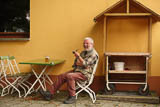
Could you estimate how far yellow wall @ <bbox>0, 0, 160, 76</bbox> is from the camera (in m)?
5.86

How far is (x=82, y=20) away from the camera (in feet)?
19.4

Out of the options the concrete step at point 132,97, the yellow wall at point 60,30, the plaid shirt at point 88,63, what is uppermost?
the yellow wall at point 60,30

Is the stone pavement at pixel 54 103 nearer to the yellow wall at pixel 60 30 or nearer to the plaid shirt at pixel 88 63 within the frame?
the plaid shirt at pixel 88 63

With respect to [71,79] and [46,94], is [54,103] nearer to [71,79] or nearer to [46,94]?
[46,94]

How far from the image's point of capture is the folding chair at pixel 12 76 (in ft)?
17.6

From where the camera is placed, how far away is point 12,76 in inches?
210

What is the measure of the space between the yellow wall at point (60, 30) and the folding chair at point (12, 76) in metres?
0.25

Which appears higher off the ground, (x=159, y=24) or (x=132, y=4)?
(x=132, y=4)

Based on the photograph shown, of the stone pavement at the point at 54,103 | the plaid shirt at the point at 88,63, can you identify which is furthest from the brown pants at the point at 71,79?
the stone pavement at the point at 54,103

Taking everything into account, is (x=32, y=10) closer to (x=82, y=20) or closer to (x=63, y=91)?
Result: (x=82, y=20)

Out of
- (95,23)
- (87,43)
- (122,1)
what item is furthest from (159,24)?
(87,43)

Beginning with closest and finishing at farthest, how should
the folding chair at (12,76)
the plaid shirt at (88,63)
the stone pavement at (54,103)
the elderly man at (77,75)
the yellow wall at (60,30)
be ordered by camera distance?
1. the stone pavement at (54,103)
2. the elderly man at (77,75)
3. the plaid shirt at (88,63)
4. the folding chair at (12,76)
5. the yellow wall at (60,30)

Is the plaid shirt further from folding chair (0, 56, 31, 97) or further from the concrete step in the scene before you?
folding chair (0, 56, 31, 97)

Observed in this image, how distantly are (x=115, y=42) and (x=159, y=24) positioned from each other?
1186mm
